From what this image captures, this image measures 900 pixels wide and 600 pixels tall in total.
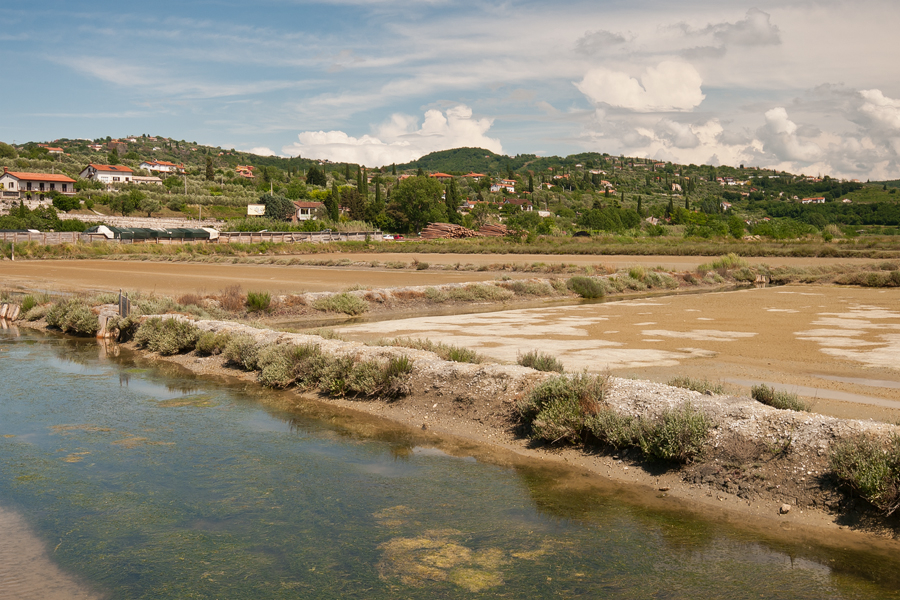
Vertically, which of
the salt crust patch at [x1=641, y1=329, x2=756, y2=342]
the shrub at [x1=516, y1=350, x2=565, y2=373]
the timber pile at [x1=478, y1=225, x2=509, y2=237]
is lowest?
the salt crust patch at [x1=641, y1=329, x2=756, y2=342]

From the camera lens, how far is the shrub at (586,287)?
31000 mm

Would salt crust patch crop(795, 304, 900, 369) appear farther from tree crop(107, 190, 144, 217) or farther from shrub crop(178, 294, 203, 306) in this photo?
tree crop(107, 190, 144, 217)

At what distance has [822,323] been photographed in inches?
765

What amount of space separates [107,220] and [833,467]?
100386 mm

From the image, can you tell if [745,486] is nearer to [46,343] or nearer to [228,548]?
[228,548]

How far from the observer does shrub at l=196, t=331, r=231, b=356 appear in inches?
583

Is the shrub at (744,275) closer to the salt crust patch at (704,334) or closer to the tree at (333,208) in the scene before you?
the salt crust patch at (704,334)

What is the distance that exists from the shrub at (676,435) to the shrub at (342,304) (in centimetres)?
1689

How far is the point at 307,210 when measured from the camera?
394 ft

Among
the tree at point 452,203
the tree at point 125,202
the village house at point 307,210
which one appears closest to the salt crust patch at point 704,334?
the tree at point 125,202

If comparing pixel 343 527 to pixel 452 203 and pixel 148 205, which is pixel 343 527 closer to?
pixel 148 205

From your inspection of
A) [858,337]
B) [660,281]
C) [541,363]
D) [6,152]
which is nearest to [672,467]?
[541,363]

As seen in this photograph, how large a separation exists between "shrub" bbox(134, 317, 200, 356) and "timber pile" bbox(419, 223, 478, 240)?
292ft

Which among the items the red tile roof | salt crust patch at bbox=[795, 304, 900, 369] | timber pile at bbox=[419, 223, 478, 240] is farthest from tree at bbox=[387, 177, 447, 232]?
salt crust patch at bbox=[795, 304, 900, 369]
